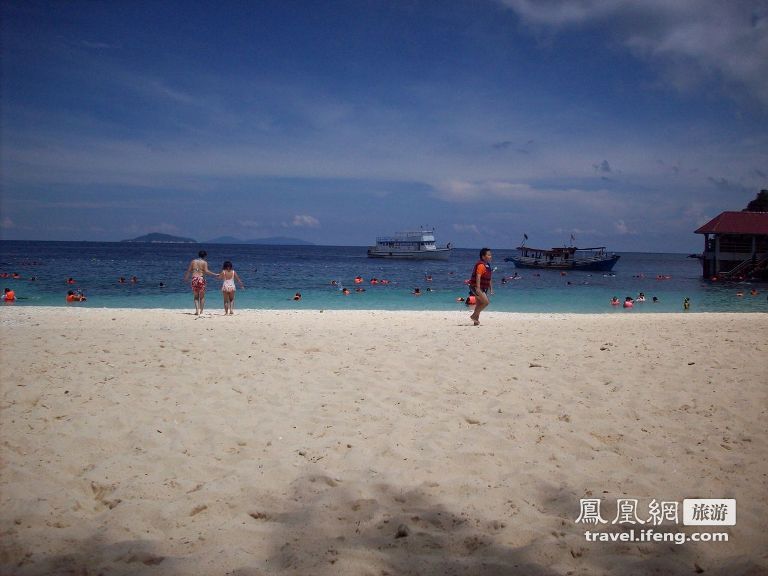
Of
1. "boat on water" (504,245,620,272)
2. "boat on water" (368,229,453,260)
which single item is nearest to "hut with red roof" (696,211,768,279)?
"boat on water" (504,245,620,272)

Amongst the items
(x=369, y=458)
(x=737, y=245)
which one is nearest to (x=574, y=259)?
(x=737, y=245)

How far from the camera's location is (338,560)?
269cm

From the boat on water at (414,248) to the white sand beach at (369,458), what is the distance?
65.8 m

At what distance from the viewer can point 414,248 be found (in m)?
73.1

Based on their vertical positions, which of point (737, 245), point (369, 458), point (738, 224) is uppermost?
point (738, 224)

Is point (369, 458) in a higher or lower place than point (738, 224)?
lower

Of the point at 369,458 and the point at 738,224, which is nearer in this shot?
the point at 369,458

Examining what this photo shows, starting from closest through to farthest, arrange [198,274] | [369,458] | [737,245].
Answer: [369,458], [198,274], [737,245]

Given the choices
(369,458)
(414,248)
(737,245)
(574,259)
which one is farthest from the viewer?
(414,248)

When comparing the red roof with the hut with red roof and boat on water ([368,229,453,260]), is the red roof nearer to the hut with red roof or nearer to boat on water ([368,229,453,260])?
the hut with red roof

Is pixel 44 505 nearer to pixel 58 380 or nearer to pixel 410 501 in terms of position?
pixel 410 501

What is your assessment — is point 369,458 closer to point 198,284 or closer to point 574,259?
point 198,284

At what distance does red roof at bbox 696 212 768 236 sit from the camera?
124 feet

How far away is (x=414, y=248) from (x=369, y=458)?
69.7 metres
